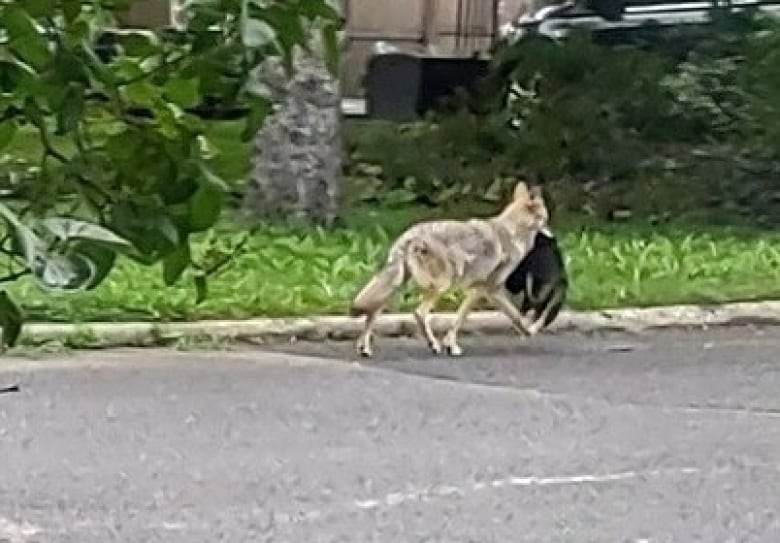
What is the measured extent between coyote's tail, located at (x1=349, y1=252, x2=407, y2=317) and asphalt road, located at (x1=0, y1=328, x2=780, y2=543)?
26 cm

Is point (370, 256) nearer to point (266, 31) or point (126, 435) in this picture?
point (126, 435)

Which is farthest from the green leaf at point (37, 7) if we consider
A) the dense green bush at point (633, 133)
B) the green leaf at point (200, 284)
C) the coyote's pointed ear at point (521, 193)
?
the dense green bush at point (633, 133)

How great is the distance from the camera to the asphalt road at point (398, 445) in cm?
629

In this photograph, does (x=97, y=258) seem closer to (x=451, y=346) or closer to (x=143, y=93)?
(x=143, y=93)

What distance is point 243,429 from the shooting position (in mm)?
7859

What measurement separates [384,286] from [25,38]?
25.2 feet

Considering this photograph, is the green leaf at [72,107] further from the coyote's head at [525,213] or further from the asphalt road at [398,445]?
the coyote's head at [525,213]

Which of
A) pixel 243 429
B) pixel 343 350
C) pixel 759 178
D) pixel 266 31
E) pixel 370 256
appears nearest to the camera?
pixel 266 31

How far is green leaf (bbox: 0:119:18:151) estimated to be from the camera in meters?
2.05

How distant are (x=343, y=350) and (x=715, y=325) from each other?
7.22 ft

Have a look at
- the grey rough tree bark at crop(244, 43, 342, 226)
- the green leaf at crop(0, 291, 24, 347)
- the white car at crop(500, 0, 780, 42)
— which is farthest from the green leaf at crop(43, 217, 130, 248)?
the white car at crop(500, 0, 780, 42)

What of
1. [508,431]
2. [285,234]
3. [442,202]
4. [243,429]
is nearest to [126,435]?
[243,429]

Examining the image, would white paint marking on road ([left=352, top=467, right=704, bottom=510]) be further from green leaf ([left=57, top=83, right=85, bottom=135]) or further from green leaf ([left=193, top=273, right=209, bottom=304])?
green leaf ([left=57, top=83, right=85, bottom=135])

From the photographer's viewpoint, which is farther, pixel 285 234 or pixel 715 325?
pixel 285 234
